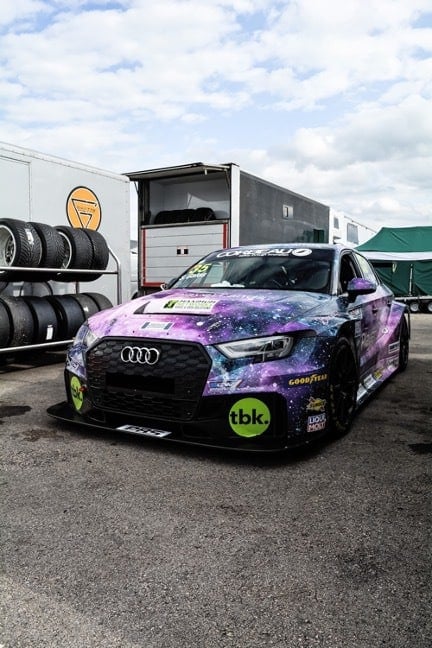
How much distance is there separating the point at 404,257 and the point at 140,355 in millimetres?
18651

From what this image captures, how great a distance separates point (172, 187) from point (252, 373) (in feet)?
29.3

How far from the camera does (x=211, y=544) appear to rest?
90.8 inches

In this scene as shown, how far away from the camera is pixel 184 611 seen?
1.84 m

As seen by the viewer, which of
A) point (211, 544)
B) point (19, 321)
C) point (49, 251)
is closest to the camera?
point (211, 544)

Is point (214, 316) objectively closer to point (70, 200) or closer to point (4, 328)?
point (4, 328)

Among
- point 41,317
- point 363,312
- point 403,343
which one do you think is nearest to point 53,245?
point 41,317

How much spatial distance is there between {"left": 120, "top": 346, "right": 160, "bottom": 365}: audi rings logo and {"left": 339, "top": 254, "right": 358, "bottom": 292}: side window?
1741mm

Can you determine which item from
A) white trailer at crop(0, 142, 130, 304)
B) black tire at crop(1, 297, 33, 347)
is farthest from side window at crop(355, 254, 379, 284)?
black tire at crop(1, 297, 33, 347)

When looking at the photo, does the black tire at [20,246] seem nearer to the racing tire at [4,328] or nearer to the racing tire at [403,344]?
the racing tire at [4,328]

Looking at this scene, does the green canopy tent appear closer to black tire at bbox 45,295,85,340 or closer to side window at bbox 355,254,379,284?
side window at bbox 355,254,379,284

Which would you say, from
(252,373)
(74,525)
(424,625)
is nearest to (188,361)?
(252,373)

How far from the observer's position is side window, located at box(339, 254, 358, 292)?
4500 millimetres

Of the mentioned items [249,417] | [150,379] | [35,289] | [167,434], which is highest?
[35,289]

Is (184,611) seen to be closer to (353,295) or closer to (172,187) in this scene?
(353,295)
